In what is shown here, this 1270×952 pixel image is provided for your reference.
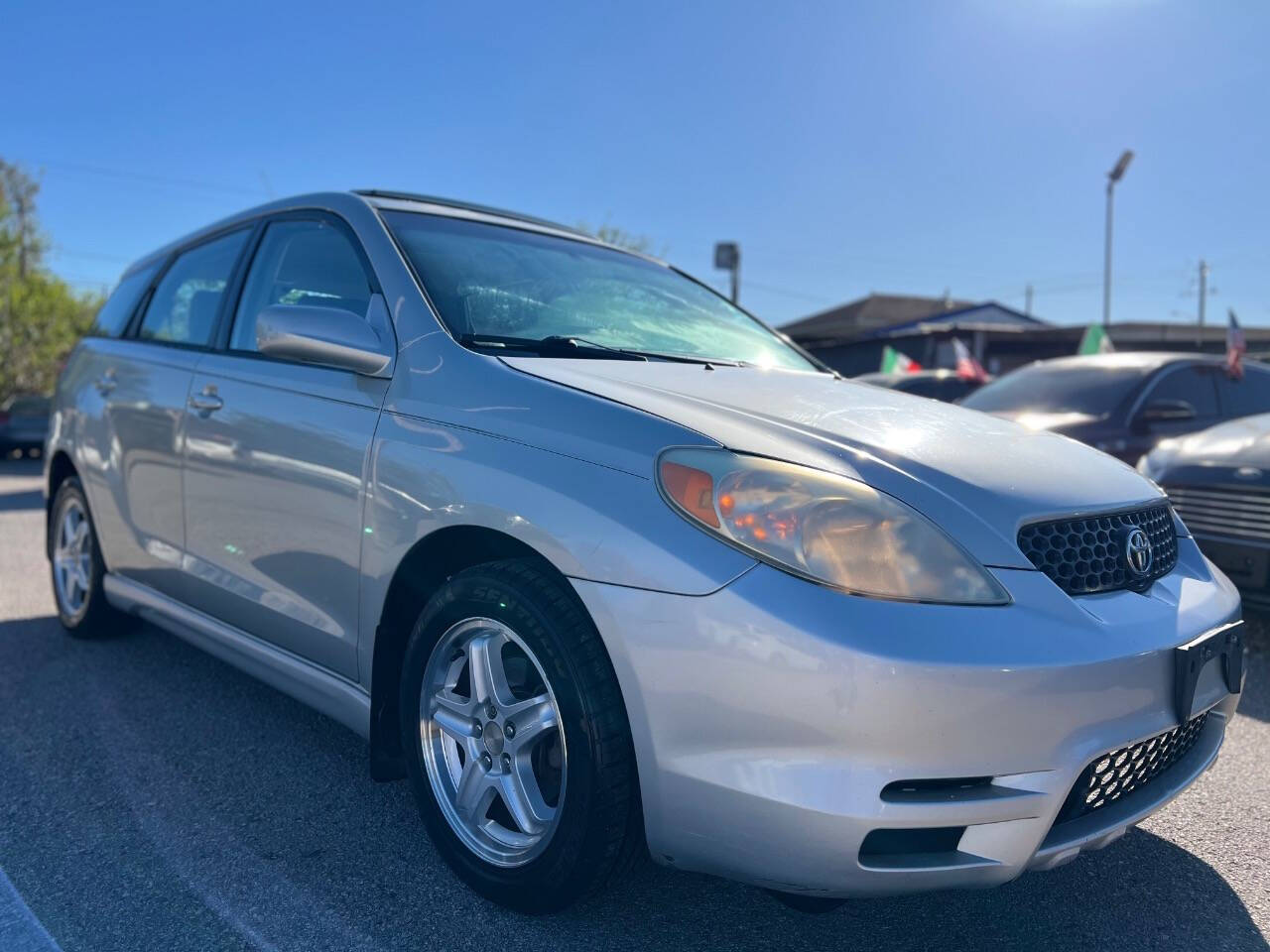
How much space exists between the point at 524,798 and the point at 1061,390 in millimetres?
6235

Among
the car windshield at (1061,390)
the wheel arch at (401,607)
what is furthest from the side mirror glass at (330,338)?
the car windshield at (1061,390)

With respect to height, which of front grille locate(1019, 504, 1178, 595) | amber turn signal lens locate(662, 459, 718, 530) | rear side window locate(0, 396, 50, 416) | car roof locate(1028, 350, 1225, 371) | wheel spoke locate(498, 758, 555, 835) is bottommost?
rear side window locate(0, 396, 50, 416)

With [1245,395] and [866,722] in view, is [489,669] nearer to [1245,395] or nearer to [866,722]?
[866,722]

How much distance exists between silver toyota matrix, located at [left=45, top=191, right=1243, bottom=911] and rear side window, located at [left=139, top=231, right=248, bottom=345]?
512 mm

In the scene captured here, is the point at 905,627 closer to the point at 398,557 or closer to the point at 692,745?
the point at 692,745

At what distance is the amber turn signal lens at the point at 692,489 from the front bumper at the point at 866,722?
0.53 feet

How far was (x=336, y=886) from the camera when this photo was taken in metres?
2.38

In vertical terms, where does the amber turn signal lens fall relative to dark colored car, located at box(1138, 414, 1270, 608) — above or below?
above

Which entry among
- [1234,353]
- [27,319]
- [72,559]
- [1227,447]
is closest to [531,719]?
[72,559]

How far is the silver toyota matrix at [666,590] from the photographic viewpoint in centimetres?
179

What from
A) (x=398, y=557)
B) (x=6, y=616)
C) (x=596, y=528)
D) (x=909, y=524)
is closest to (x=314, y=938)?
(x=398, y=557)

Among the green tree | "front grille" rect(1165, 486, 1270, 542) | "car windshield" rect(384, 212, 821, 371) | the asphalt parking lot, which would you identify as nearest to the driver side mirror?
"front grille" rect(1165, 486, 1270, 542)

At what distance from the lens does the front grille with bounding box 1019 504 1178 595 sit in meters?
2.01

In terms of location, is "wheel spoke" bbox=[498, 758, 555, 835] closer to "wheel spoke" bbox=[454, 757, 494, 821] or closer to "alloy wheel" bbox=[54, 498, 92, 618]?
"wheel spoke" bbox=[454, 757, 494, 821]
